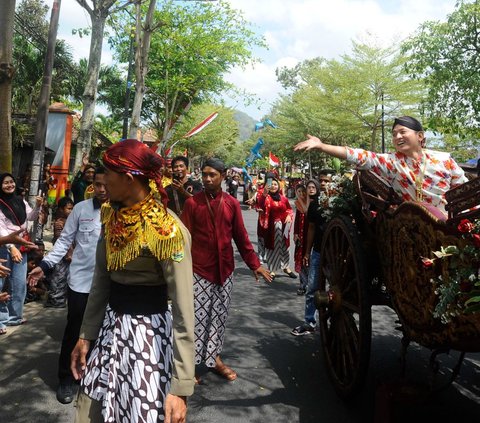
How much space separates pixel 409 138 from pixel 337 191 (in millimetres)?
1105

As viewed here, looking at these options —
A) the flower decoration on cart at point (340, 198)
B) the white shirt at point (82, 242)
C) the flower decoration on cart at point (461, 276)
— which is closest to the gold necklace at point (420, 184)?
the flower decoration on cart at point (340, 198)

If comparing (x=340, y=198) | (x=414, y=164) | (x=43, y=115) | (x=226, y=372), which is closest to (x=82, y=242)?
(x=226, y=372)

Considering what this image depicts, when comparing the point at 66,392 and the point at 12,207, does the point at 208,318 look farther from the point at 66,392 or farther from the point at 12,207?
the point at 12,207

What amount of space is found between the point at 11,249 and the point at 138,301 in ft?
10.7

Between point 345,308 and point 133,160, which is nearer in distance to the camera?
point 133,160

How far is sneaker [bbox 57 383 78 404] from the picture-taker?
12.0 ft

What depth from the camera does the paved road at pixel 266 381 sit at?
11.6 ft

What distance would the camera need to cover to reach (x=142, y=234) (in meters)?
2.05

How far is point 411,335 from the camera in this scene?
115 inches

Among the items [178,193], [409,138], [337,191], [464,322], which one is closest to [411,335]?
[464,322]

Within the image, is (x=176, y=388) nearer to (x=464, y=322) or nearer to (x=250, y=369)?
(x=464, y=322)

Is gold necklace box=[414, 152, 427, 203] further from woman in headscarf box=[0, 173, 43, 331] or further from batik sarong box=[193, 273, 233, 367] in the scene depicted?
woman in headscarf box=[0, 173, 43, 331]

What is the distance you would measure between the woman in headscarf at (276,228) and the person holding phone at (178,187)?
2.71 meters

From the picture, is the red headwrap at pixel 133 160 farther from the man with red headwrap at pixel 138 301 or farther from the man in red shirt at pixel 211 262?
the man in red shirt at pixel 211 262
